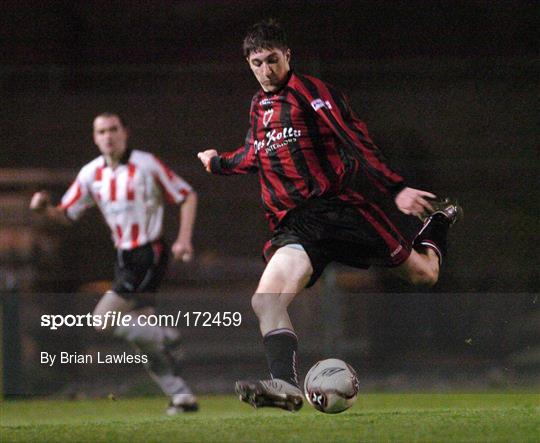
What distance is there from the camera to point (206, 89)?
670cm

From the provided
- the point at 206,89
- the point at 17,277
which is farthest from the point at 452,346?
the point at 17,277

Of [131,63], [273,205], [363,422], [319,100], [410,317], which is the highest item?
[131,63]

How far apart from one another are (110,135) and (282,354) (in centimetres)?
190

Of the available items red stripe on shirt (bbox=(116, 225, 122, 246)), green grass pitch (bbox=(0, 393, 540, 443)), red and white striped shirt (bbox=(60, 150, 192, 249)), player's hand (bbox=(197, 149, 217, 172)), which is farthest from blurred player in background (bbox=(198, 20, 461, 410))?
red stripe on shirt (bbox=(116, 225, 122, 246))

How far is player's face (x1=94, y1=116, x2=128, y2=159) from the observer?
663cm

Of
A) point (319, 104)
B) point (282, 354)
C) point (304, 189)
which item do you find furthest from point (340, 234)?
point (282, 354)

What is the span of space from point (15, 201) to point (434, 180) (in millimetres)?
2375

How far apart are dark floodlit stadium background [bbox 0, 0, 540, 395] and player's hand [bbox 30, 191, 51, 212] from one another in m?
0.06

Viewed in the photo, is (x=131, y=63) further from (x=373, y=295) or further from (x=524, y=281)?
(x=524, y=281)

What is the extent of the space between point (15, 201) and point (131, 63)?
39.9 inches

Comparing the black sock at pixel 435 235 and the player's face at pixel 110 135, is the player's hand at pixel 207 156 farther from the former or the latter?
the black sock at pixel 435 235

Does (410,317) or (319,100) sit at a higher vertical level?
(319,100)

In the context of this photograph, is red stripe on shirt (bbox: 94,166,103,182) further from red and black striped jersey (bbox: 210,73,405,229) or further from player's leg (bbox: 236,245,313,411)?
player's leg (bbox: 236,245,313,411)

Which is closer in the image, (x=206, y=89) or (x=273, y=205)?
(x=273, y=205)
